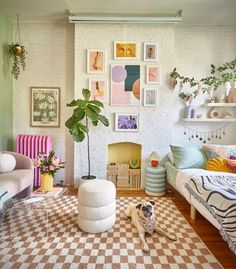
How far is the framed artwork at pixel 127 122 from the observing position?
400 centimetres

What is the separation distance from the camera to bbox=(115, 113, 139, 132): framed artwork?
400 cm

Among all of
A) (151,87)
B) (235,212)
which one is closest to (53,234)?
(235,212)

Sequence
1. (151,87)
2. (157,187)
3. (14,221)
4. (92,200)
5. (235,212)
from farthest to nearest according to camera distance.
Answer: (151,87) < (157,187) < (14,221) < (92,200) < (235,212)

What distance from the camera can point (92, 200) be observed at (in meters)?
2.37

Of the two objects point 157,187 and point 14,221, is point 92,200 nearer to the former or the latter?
point 14,221

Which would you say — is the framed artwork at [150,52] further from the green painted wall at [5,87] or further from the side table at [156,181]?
the green painted wall at [5,87]

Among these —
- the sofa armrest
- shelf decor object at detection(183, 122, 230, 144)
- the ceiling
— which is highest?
the ceiling

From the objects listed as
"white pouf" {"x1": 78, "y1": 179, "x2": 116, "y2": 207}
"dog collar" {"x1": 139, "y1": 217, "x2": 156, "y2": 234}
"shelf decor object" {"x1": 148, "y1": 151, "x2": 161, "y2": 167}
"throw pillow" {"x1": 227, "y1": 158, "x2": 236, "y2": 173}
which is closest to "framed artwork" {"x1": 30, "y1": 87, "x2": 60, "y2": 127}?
"shelf decor object" {"x1": 148, "y1": 151, "x2": 161, "y2": 167}

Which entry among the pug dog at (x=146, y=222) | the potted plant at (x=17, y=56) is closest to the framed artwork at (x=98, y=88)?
the potted plant at (x=17, y=56)

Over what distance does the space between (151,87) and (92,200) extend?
237 centimetres

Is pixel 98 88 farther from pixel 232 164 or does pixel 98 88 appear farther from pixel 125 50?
pixel 232 164

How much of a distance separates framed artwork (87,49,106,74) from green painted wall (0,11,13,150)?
1.42 metres

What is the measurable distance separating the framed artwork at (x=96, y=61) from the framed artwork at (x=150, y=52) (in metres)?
A: 0.72

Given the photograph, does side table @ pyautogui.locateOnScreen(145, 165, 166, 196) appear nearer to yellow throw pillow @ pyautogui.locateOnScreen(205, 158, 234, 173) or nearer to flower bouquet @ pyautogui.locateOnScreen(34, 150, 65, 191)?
yellow throw pillow @ pyautogui.locateOnScreen(205, 158, 234, 173)
